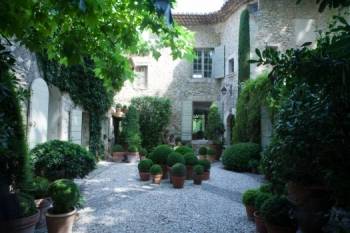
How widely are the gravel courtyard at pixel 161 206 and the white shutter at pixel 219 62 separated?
6809 millimetres

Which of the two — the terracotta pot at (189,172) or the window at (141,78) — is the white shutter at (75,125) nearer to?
the terracotta pot at (189,172)

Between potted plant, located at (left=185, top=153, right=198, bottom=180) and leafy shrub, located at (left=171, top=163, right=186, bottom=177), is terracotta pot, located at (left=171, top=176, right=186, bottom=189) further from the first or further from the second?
potted plant, located at (left=185, top=153, right=198, bottom=180)

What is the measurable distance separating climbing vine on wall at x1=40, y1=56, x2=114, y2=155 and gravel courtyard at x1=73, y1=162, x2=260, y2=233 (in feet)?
8.23

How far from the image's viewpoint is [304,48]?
204 cm

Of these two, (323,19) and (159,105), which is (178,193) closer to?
(159,105)

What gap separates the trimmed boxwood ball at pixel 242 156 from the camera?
10031 mm

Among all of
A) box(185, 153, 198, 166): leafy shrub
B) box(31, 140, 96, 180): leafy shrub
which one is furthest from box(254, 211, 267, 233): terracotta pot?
box(185, 153, 198, 166): leafy shrub

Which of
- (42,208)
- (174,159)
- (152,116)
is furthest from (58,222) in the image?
(152,116)

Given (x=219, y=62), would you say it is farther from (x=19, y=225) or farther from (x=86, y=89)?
(x=19, y=225)

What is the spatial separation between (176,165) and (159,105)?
284 inches

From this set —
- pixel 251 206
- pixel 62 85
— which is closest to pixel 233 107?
pixel 62 85

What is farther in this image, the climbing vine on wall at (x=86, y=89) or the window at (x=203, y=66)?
the window at (x=203, y=66)

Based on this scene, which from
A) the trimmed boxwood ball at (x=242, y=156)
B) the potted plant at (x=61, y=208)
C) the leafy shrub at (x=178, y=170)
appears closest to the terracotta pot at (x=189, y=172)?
the leafy shrub at (x=178, y=170)

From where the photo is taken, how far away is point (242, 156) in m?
10.0
